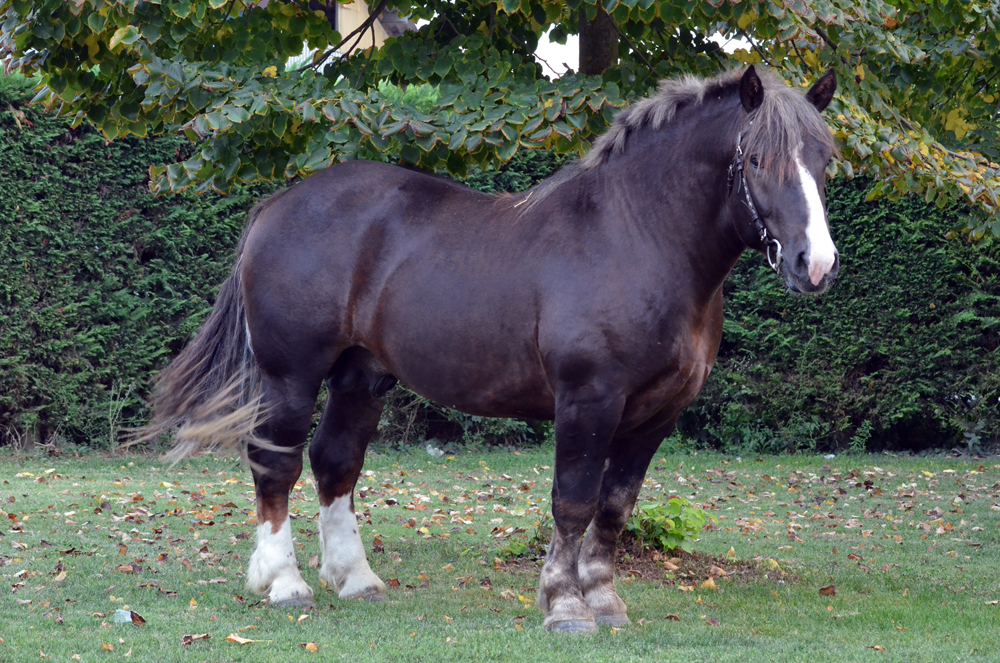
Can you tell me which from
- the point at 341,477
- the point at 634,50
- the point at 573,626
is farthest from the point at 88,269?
the point at 573,626

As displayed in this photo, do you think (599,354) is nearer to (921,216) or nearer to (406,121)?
(406,121)

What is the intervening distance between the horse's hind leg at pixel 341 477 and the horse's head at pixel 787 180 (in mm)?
2328

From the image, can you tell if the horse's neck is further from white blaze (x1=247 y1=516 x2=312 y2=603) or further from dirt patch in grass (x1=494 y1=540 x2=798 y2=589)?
white blaze (x1=247 y1=516 x2=312 y2=603)

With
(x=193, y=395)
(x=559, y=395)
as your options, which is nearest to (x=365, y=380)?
(x=193, y=395)

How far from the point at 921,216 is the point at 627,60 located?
5.91m

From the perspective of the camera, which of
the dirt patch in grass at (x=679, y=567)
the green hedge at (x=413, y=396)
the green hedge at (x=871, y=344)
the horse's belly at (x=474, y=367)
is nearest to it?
the horse's belly at (x=474, y=367)

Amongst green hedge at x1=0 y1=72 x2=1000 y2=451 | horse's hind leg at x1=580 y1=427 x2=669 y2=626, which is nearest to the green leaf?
horse's hind leg at x1=580 y1=427 x2=669 y2=626

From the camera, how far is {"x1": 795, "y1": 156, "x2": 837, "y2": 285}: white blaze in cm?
382

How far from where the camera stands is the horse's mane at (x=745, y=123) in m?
4.02

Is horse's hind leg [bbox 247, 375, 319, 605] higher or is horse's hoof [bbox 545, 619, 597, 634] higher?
horse's hind leg [bbox 247, 375, 319, 605]

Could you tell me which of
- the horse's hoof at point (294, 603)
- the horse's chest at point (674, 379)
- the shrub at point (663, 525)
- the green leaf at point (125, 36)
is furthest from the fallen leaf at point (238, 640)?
the green leaf at point (125, 36)

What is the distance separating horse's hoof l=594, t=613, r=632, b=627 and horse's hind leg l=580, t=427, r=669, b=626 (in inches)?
2.6

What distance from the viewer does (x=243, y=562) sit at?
239 inches

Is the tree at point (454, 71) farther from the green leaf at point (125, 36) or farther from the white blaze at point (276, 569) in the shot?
the white blaze at point (276, 569)
